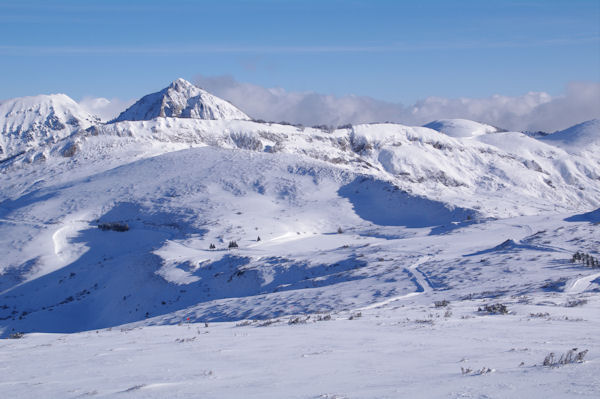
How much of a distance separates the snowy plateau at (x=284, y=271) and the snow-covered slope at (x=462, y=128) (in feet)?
174

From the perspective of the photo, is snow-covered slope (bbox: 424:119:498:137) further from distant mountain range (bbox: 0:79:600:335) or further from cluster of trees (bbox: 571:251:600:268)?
cluster of trees (bbox: 571:251:600:268)

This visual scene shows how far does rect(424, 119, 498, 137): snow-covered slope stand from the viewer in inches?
6147

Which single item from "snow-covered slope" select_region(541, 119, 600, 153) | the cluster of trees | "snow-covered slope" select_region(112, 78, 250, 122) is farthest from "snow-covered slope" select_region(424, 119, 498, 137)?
the cluster of trees

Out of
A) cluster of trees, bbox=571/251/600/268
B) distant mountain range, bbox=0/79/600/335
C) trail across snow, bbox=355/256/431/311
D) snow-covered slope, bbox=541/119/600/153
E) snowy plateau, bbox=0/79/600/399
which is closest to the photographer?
snowy plateau, bbox=0/79/600/399

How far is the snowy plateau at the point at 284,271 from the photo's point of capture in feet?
26.5

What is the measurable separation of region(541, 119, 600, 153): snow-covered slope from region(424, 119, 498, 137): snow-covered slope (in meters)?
18.1

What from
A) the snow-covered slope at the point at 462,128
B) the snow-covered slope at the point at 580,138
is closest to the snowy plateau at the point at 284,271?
the snow-covered slope at the point at 580,138

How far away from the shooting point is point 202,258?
37.6 metres

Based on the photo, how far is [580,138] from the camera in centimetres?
13600

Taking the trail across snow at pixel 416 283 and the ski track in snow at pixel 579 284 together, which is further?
the trail across snow at pixel 416 283

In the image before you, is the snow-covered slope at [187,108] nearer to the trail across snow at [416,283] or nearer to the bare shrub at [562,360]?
the trail across snow at [416,283]

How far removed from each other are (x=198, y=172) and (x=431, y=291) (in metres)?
47.2

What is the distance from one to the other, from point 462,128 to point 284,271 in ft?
461

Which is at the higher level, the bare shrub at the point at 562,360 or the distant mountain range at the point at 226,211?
the distant mountain range at the point at 226,211
